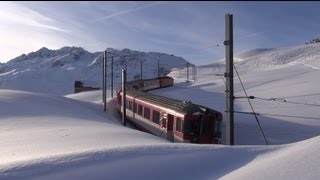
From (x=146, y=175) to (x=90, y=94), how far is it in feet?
189

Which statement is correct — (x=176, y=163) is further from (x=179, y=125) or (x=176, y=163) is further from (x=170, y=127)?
(x=170, y=127)

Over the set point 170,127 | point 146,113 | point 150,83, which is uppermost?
point 150,83

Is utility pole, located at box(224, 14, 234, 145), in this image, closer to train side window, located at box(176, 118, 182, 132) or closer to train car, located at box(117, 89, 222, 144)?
train car, located at box(117, 89, 222, 144)

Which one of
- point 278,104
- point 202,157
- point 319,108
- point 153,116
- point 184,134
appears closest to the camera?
point 202,157

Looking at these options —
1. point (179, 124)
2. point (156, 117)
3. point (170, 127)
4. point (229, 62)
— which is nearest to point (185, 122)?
point (179, 124)

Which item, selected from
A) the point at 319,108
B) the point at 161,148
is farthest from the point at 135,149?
the point at 319,108

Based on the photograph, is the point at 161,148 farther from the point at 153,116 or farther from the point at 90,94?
Answer: the point at 90,94

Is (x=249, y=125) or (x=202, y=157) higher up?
(x=202, y=157)


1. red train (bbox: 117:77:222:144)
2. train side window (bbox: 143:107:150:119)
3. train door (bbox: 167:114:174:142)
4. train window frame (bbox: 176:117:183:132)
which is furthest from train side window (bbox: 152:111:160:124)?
train window frame (bbox: 176:117:183:132)

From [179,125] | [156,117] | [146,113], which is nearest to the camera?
[179,125]

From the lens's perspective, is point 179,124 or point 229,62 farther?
point 179,124

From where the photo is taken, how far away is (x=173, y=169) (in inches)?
332

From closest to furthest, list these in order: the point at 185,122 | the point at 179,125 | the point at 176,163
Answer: the point at 176,163
the point at 185,122
the point at 179,125

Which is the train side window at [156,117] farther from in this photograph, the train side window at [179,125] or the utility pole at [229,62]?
the utility pole at [229,62]
